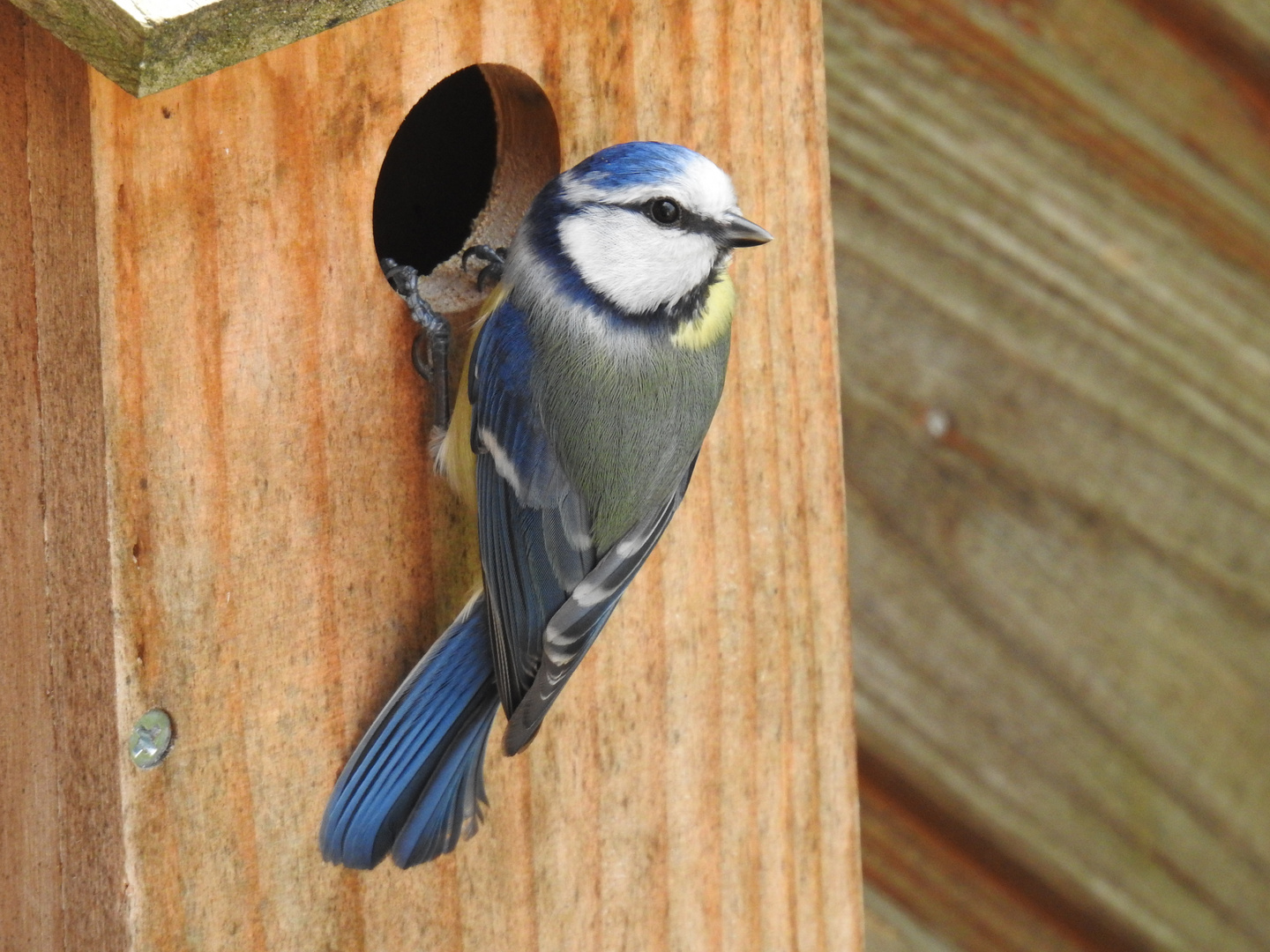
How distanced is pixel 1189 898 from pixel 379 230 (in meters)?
1.14

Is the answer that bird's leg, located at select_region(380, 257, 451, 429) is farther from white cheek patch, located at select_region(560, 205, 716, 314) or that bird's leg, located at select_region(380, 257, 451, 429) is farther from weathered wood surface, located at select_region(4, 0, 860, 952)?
white cheek patch, located at select_region(560, 205, 716, 314)

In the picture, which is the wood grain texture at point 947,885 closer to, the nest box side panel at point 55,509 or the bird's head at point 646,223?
the bird's head at point 646,223

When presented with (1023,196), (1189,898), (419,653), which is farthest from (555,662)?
(1189,898)

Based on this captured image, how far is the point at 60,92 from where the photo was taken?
79 cm

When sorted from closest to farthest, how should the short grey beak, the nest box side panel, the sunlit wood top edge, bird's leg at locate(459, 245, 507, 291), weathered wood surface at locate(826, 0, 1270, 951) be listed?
the sunlit wood top edge < the nest box side panel < the short grey beak < bird's leg at locate(459, 245, 507, 291) < weathered wood surface at locate(826, 0, 1270, 951)

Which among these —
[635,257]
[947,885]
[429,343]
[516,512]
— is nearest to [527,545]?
[516,512]

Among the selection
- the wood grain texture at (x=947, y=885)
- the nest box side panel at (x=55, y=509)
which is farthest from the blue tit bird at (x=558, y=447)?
the wood grain texture at (x=947, y=885)

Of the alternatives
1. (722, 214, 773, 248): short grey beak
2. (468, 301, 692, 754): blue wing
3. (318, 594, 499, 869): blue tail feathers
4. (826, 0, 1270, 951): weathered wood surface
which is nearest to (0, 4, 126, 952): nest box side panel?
(318, 594, 499, 869): blue tail feathers

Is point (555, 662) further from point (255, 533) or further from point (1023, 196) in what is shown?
point (1023, 196)

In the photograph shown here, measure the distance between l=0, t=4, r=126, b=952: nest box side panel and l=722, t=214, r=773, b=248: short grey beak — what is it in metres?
0.47

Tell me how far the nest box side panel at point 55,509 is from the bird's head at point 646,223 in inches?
14.4

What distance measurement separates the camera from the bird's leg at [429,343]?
3.23 feet

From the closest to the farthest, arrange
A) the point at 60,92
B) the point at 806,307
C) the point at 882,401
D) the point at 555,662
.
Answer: the point at 60,92 < the point at 555,662 < the point at 806,307 < the point at 882,401

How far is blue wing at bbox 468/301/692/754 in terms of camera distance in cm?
95
